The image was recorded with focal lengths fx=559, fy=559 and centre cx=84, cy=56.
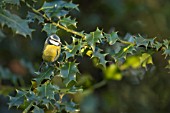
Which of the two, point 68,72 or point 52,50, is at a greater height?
point 52,50

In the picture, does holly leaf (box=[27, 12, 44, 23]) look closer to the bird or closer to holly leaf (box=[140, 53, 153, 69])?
the bird

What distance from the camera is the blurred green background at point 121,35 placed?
5.09 m

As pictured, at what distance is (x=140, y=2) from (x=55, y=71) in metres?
3.22

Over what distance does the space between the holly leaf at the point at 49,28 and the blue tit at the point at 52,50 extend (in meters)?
0.21

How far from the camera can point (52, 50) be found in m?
2.73

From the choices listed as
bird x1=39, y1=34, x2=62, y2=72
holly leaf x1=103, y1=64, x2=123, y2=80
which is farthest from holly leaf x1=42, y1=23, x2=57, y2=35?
holly leaf x1=103, y1=64, x2=123, y2=80

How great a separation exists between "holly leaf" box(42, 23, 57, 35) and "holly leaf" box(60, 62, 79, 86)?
33 cm

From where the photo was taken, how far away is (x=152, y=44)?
286cm

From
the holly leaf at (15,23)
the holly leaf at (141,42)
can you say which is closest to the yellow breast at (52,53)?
the holly leaf at (141,42)

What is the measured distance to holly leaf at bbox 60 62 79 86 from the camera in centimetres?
268

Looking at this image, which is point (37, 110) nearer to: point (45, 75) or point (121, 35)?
point (45, 75)

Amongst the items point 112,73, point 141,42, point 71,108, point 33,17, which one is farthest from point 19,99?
point 112,73

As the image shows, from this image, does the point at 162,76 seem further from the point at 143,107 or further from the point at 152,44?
the point at 152,44

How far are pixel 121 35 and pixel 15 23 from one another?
85.8 inches
